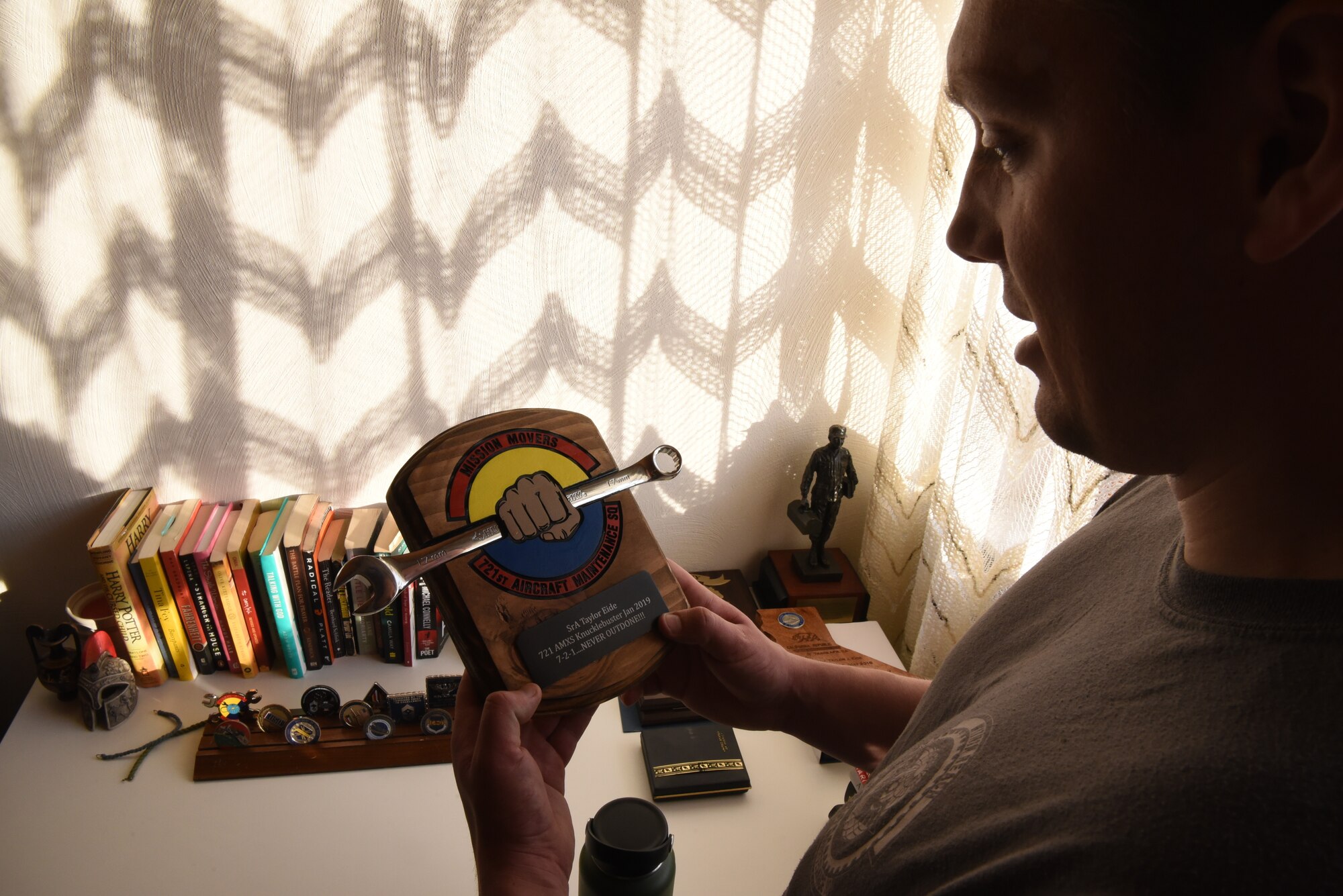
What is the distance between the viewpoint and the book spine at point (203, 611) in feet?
3.82

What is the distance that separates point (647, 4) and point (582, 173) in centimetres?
25

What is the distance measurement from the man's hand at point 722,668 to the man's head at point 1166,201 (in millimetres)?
384

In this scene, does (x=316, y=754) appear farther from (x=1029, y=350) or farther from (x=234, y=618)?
(x=1029, y=350)

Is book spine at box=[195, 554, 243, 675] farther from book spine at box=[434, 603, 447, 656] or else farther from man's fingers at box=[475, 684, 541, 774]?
man's fingers at box=[475, 684, 541, 774]

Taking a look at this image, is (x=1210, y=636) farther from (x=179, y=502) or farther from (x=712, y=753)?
(x=179, y=502)

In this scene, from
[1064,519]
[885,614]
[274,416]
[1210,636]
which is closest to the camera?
[1210,636]

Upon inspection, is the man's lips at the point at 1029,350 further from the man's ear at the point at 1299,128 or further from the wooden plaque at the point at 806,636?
the wooden plaque at the point at 806,636

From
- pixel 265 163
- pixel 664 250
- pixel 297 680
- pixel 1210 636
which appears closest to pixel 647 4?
pixel 664 250

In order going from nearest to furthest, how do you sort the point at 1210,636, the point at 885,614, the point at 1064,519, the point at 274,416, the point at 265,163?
the point at 1210,636 < the point at 1064,519 < the point at 265,163 < the point at 274,416 < the point at 885,614

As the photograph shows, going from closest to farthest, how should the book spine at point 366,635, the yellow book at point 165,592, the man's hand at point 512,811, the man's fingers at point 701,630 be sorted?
1. the man's hand at point 512,811
2. the man's fingers at point 701,630
3. the yellow book at point 165,592
4. the book spine at point 366,635

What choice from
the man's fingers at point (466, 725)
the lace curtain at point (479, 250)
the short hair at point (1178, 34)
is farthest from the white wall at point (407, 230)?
the short hair at point (1178, 34)

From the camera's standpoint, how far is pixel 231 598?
1186 millimetres

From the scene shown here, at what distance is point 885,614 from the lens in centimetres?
154

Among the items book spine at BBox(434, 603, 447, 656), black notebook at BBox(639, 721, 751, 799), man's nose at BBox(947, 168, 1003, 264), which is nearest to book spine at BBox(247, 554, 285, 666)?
book spine at BBox(434, 603, 447, 656)
